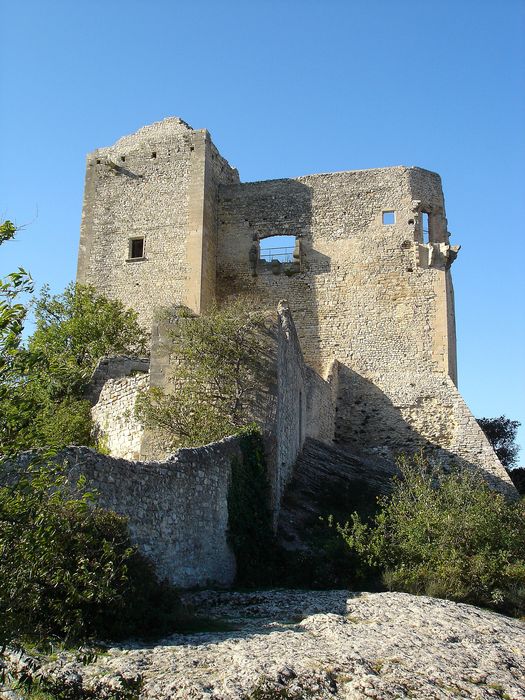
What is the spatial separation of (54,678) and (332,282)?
2080cm

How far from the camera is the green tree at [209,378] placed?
48.0 ft

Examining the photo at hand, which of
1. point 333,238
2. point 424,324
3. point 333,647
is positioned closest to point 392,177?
point 333,238

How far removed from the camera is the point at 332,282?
27.3 meters

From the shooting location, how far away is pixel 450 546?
13977 mm

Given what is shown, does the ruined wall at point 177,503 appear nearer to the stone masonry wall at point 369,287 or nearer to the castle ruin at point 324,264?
the castle ruin at point 324,264

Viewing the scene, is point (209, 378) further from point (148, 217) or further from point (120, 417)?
point (148, 217)

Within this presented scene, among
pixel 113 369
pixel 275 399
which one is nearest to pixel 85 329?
pixel 113 369

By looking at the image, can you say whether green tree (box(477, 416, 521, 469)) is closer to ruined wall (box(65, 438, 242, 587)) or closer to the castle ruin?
the castle ruin

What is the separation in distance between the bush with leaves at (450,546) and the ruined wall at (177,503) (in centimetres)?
272

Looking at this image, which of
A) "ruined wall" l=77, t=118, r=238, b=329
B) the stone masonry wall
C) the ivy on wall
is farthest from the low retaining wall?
"ruined wall" l=77, t=118, r=238, b=329

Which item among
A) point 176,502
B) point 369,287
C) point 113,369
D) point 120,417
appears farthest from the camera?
point 369,287

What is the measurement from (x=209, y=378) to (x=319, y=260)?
1321 cm

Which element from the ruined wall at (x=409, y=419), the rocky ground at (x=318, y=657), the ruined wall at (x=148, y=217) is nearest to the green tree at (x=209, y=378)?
the rocky ground at (x=318, y=657)

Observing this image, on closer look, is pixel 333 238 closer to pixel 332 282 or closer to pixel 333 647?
pixel 332 282
